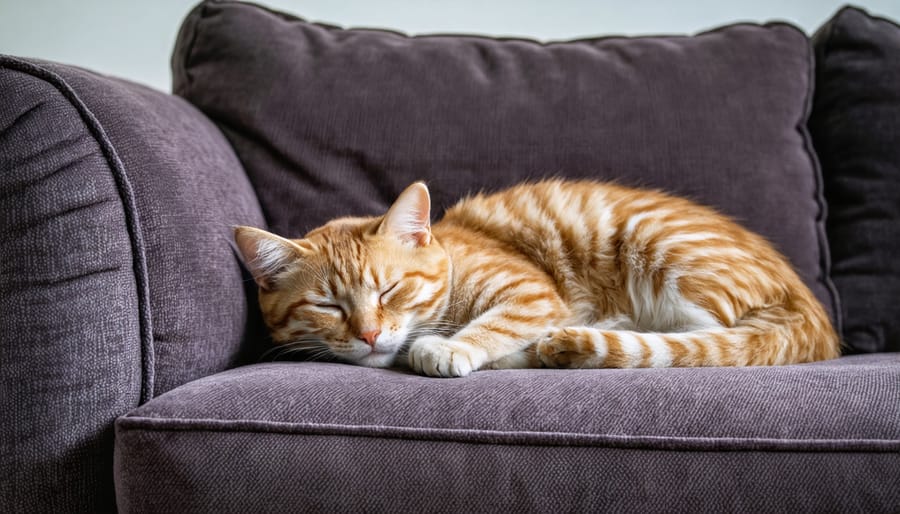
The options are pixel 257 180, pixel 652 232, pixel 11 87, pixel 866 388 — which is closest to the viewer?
pixel 866 388

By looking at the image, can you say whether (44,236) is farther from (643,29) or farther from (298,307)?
(643,29)

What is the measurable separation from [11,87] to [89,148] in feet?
0.47

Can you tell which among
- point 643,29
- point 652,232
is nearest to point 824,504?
point 652,232

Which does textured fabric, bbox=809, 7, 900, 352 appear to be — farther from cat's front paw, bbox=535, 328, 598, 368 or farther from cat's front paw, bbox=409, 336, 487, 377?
cat's front paw, bbox=409, 336, 487, 377

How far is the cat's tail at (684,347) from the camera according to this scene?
4.32 feet

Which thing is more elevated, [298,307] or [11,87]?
[11,87]

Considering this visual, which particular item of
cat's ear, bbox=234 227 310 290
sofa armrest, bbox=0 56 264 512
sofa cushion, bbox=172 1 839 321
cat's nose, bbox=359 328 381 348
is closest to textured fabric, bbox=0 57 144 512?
sofa armrest, bbox=0 56 264 512

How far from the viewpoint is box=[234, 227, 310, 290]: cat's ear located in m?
1.42

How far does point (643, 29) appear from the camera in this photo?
254 centimetres

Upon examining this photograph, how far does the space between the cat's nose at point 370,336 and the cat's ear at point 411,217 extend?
9.4 inches

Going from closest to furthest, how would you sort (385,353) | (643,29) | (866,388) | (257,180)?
1. (866,388)
2. (385,353)
3. (257,180)
4. (643,29)

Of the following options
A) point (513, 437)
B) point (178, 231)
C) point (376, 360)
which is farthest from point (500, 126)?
point (513, 437)

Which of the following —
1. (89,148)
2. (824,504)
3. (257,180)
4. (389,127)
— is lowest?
(824,504)

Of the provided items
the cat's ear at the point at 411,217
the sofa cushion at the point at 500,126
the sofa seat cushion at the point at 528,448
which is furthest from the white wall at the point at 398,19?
the sofa seat cushion at the point at 528,448
